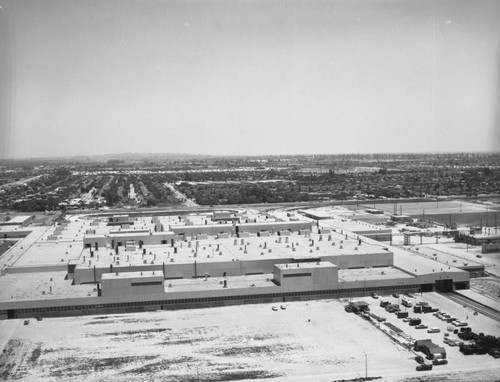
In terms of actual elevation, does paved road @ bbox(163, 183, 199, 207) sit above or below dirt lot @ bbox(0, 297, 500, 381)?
below

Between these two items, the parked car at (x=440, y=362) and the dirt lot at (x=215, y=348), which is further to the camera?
the parked car at (x=440, y=362)

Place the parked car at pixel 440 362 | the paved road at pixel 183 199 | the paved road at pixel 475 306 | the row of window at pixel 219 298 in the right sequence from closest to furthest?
the parked car at pixel 440 362, the paved road at pixel 475 306, the row of window at pixel 219 298, the paved road at pixel 183 199

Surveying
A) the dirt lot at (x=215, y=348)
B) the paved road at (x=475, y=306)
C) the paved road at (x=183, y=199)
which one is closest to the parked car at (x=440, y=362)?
the dirt lot at (x=215, y=348)

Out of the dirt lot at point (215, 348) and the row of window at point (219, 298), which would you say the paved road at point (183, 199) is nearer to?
the row of window at point (219, 298)

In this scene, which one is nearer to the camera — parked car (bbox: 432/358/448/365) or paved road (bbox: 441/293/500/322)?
parked car (bbox: 432/358/448/365)

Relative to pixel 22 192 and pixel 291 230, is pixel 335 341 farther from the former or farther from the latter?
pixel 22 192

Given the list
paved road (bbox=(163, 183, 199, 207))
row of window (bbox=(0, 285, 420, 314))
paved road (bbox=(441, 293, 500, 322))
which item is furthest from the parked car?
paved road (bbox=(163, 183, 199, 207))

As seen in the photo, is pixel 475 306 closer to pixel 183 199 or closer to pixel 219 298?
pixel 219 298

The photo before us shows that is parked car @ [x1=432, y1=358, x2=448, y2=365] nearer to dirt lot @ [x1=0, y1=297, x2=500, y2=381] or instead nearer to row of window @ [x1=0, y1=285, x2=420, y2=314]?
dirt lot @ [x1=0, y1=297, x2=500, y2=381]

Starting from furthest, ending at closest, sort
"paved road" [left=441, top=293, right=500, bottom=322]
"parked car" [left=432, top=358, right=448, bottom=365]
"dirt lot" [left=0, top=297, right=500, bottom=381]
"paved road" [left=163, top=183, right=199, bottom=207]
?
"paved road" [left=163, top=183, right=199, bottom=207], "paved road" [left=441, top=293, right=500, bottom=322], "parked car" [left=432, top=358, right=448, bottom=365], "dirt lot" [left=0, top=297, right=500, bottom=381]
